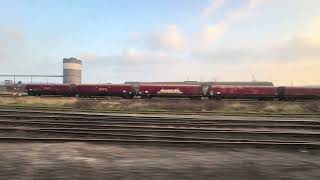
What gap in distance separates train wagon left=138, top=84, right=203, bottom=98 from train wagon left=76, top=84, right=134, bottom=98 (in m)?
1.80

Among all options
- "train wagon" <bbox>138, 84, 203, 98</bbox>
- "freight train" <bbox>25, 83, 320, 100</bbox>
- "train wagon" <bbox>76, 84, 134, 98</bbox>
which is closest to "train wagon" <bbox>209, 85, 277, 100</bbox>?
"freight train" <bbox>25, 83, 320, 100</bbox>

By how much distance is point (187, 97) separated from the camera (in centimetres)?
6606

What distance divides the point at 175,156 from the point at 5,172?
14.7ft

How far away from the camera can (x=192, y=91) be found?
6519cm

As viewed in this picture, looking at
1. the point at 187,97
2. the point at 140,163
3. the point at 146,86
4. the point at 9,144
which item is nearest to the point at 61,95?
the point at 146,86

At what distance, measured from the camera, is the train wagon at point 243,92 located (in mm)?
63312

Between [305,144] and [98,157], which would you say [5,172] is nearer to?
[98,157]

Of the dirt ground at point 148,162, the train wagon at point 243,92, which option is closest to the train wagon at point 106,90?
the train wagon at point 243,92

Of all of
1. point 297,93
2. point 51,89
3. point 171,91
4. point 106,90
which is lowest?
point 297,93

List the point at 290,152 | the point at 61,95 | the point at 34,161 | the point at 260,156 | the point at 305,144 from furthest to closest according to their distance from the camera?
the point at 61,95 < the point at 305,144 < the point at 290,152 < the point at 260,156 < the point at 34,161

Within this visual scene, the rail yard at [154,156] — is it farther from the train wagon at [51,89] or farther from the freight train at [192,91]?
the train wagon at [51,89]

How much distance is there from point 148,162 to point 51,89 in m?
62.3

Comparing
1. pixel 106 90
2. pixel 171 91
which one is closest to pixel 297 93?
pixel 171 91

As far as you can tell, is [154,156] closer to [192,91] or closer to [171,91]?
[192,91]
